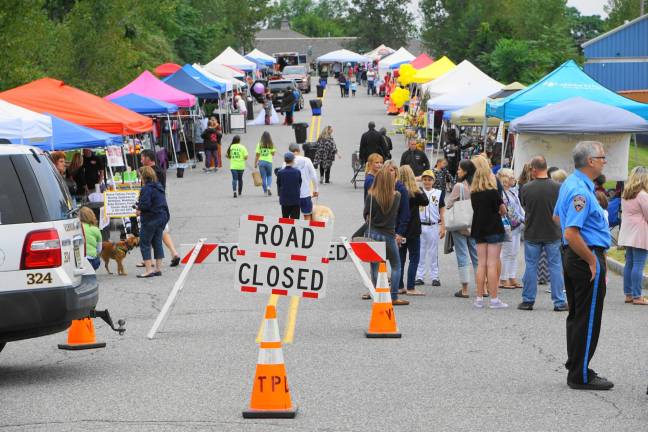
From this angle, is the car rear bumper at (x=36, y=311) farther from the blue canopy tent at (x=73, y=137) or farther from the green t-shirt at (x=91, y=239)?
the blue canopy tent at (x=73, y=137)

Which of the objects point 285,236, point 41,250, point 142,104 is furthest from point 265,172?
point 41,250

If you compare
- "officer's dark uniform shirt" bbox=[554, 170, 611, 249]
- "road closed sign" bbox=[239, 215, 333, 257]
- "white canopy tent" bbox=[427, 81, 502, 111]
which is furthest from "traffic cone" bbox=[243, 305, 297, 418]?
"white canopy tent" bbox=[427, 81, 502, 111]

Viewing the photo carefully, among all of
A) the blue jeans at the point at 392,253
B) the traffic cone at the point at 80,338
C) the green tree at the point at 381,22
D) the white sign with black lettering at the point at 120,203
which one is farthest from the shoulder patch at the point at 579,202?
the green tree at the point at 381,22

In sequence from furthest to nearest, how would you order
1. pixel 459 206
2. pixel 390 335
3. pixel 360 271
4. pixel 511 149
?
pixel 511 149 → pixel 459 206 → pixel 360 271 → pixel 390 335

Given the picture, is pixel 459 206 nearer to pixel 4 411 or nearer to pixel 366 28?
pixel 4 411

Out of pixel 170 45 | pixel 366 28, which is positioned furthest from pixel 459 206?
pixel 366 28

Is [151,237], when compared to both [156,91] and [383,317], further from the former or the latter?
[156,91]

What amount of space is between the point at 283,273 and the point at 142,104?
2119 cm

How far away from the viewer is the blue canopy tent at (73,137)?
19.2m

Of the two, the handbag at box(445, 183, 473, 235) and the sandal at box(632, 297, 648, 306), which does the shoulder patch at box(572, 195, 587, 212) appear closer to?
the handbag at box(445, 183, 473, 235)

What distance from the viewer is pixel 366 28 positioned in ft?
440

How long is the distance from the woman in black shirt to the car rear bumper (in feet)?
19.7

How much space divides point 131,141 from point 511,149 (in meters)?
9.34

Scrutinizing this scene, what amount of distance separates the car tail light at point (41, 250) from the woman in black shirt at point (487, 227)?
6.17 meters
